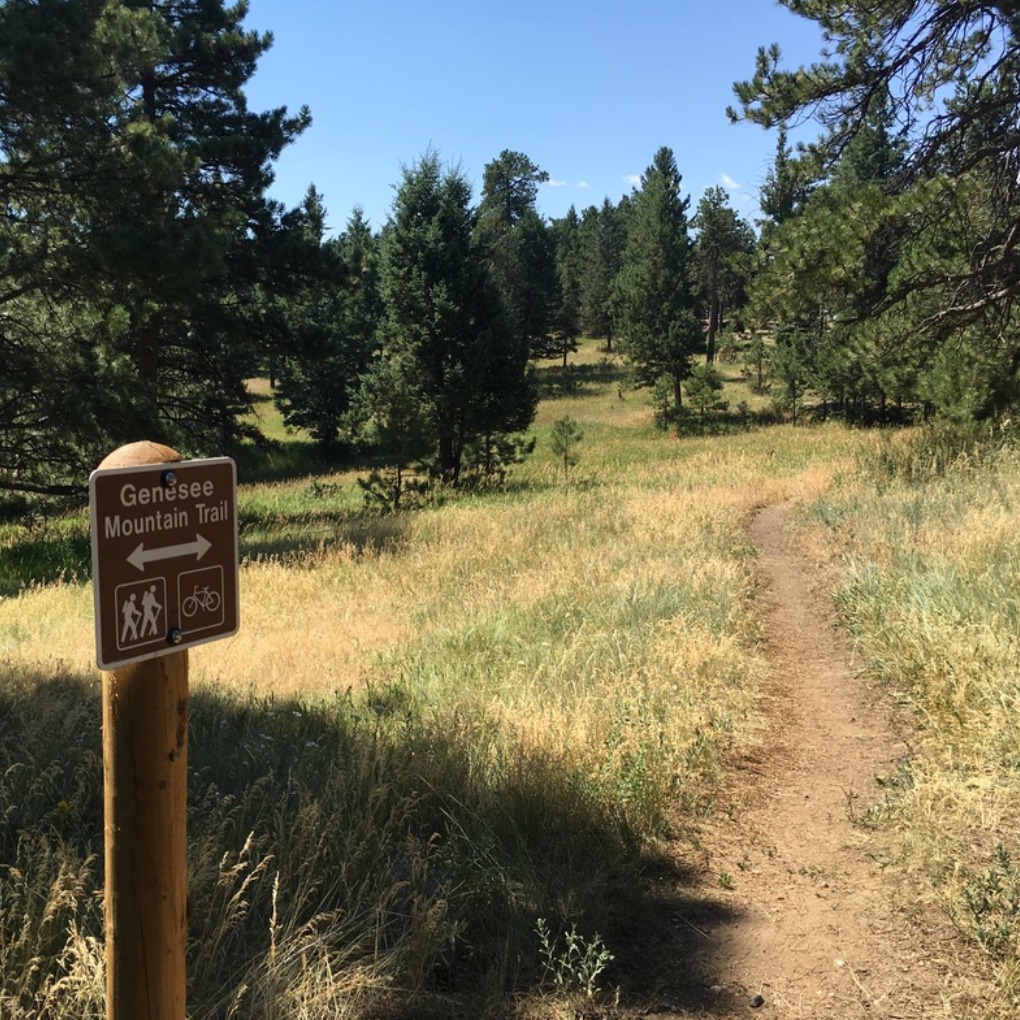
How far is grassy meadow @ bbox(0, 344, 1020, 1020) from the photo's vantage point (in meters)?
2.73

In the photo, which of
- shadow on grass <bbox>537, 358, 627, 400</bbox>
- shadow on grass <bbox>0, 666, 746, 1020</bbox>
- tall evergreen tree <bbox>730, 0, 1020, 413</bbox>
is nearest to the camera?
shadow on grass <bbox>0, 666, 746, 1020</bbox>

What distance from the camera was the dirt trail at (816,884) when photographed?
108 inches

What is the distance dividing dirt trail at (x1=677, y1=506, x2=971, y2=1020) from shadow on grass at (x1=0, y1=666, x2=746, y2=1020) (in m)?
0.16

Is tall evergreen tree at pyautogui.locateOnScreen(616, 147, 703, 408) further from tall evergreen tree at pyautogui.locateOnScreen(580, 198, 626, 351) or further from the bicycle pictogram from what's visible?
the bicycle pictogram

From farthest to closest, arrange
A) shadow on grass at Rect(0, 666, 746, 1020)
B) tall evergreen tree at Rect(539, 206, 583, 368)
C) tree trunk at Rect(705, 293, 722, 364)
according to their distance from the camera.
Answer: tall evergreen tree at Rect(539, 206, 583, 368)
tree trunk at Rect(705, 293, 722, 364)
shadow on grass at Rect(0, 666, 746, 1020)

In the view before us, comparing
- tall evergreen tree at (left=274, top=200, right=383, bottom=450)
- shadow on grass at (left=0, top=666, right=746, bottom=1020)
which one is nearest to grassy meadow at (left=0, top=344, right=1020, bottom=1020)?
shadow on grass at (left=0, top=666, right=746, bottom=1020)

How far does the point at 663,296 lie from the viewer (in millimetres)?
43281

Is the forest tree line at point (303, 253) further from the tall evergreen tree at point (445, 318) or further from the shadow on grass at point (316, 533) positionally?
the shadow on grass at point (316, 533)

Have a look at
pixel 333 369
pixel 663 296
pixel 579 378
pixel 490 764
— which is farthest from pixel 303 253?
pixel 579 378

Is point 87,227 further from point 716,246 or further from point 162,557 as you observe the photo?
point 716,246

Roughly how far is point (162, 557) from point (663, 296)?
4399 cm

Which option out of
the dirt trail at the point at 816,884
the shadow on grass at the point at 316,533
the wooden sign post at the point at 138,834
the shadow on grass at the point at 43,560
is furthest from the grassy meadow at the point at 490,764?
the shadow on grass at the point at 316,533

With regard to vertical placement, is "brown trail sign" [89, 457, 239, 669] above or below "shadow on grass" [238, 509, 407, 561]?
above

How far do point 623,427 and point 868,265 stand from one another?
31.1 m
